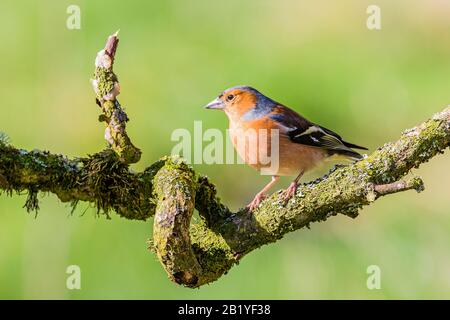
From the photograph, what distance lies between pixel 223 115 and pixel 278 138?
2519 millimetres

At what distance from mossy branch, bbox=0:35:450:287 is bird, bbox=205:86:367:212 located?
85 cm

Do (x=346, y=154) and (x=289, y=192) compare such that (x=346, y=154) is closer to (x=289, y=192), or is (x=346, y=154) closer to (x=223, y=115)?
(x=289, y=192)

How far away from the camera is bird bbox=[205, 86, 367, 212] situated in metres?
4.82

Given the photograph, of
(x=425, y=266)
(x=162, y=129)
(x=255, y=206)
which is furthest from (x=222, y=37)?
(x=255, y=206)

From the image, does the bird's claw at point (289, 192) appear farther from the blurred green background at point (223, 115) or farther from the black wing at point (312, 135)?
the blurred green background at point (223, 115)

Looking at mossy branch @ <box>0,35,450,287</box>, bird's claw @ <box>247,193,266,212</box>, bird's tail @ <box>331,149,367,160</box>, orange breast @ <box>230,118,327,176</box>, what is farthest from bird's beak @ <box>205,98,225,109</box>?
mossy branch @ <box>0,35,450,287</box>

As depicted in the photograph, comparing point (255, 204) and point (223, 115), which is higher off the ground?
point (223, 115)

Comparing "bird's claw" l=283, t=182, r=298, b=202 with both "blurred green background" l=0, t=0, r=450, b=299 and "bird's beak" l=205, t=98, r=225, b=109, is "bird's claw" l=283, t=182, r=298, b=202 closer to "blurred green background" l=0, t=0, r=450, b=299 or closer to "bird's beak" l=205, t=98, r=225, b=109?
"bird's beak" l=205, t=98, r=225, b=109

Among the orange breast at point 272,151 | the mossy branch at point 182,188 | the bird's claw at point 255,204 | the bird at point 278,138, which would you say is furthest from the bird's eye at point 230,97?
the mossy branch at point 182,188

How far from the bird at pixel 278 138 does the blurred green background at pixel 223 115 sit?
1570 millimetres

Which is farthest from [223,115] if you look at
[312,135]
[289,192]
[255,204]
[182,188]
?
[182,188]

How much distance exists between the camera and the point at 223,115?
7.40 meters

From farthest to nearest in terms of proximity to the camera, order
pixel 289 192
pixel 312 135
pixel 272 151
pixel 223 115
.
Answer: pixel 223 115, pixel 312 135, pixel 272 151, pixel 289 192

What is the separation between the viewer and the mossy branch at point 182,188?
3.60 metres
